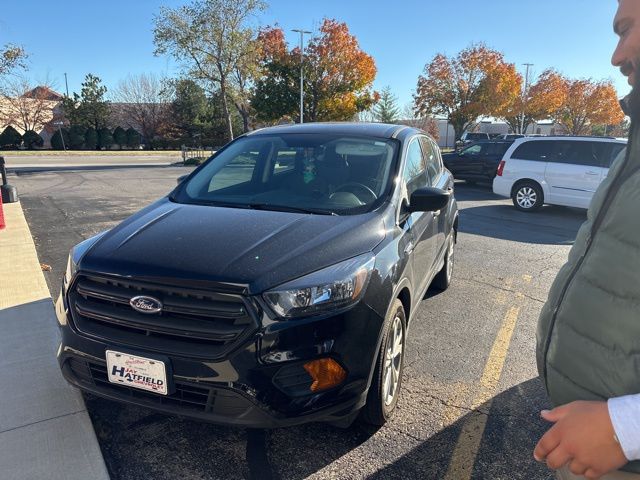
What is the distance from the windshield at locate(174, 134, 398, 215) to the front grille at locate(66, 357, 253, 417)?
131cm

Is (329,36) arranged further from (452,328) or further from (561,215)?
(452,328)

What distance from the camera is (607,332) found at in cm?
112

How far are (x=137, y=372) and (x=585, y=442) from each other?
1.89 metres

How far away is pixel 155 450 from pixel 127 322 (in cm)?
81

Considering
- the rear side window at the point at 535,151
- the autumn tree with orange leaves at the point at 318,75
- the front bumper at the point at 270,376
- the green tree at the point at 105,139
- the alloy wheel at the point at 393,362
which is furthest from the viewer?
the green tree at the point at 105,139

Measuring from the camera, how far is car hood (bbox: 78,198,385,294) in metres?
2.23

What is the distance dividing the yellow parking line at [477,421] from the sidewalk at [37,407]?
1824 mm

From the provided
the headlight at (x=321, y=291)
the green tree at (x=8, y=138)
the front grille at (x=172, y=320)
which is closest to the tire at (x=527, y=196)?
the headlight at (x=321, y=291)

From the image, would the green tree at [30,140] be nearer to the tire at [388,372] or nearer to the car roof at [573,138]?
the car roof at [573,138]

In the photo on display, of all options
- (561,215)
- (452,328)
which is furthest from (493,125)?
(452,328)

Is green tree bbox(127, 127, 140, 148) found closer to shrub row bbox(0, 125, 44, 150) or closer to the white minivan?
shrub row bbox(0, 125, 44, 150)

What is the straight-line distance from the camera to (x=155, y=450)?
257cm

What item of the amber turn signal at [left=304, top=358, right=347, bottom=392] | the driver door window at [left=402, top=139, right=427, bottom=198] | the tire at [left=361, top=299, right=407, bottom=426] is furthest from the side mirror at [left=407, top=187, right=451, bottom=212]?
the amber turn signal at [left=304, top=358, right=347, bottom=392]

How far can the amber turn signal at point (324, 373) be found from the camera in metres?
2.19
